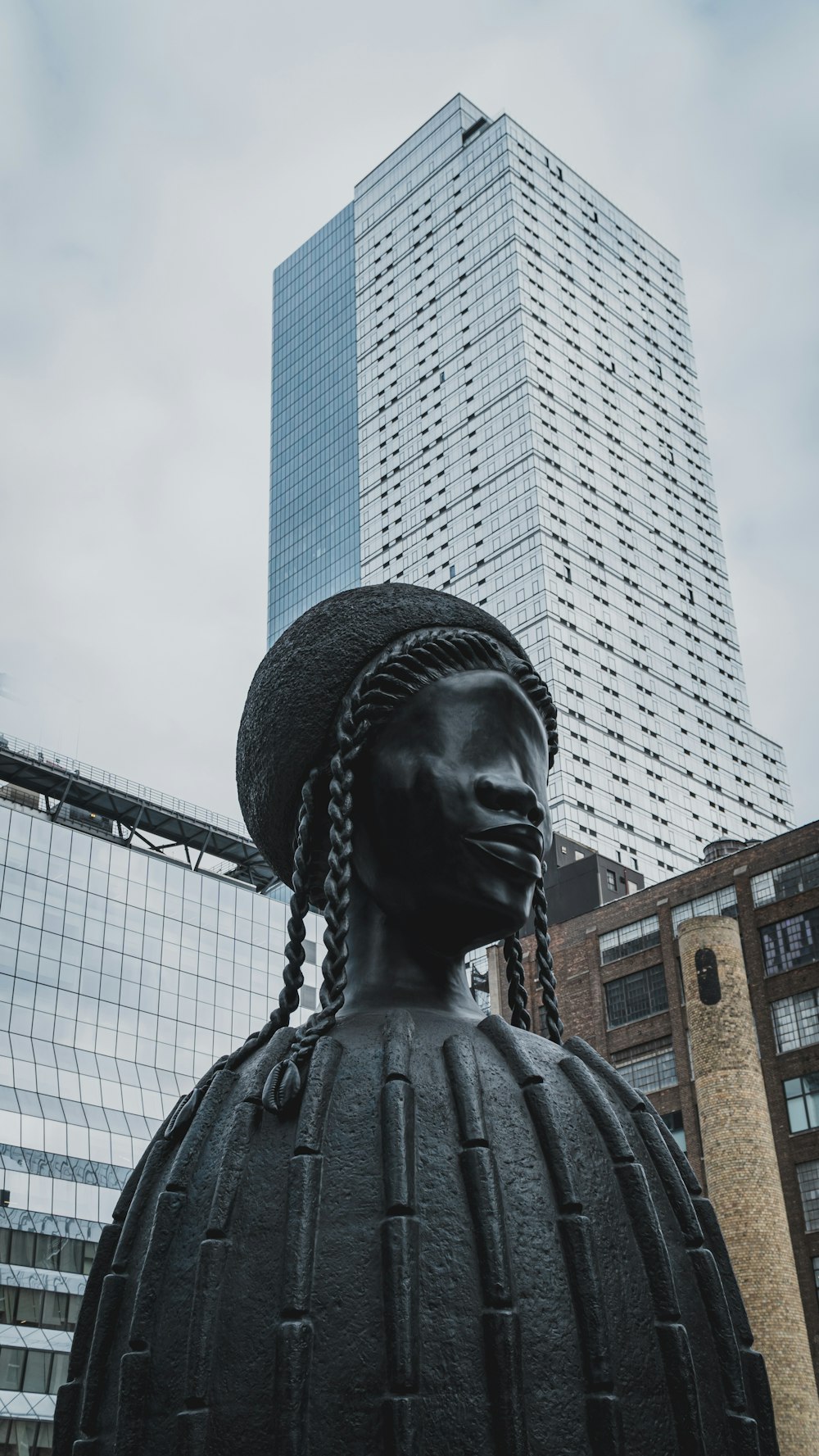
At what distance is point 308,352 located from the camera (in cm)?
14575

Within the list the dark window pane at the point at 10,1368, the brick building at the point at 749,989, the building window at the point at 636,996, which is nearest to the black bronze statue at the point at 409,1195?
the brick building at the point at 749,989

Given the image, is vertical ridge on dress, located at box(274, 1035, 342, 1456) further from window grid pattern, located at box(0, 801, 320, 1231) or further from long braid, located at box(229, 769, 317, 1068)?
window grid pattern, located at box(0, 801, 320, 1231)

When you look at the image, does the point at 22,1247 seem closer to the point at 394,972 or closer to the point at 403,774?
the point at 394,972

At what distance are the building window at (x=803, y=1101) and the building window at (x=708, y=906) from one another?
239 inches

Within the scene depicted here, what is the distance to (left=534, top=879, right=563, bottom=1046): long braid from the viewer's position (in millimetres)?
3957

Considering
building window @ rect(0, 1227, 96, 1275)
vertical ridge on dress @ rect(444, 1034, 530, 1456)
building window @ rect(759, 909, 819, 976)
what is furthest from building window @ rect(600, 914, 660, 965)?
vertical ridge on dress @ rect(444, 1034, 530, 1456)

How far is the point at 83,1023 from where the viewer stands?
5506 centimetres

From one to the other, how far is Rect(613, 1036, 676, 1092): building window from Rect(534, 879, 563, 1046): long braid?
1563 inches

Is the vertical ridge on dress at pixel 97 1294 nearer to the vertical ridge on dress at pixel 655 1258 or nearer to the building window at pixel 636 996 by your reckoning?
the vertical ridge on dress at pixel 655 1258

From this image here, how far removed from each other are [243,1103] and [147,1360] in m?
0.57

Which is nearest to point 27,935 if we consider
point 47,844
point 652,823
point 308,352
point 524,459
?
point 47,844

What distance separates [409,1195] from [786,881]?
40.6m

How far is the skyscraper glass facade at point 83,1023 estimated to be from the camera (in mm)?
47125

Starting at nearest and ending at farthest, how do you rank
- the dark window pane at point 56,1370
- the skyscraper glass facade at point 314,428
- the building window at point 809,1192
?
the building window at point 809,1192 → the dark window pane at point 56,1370 → the skyscraper glass facade at point 314,428
